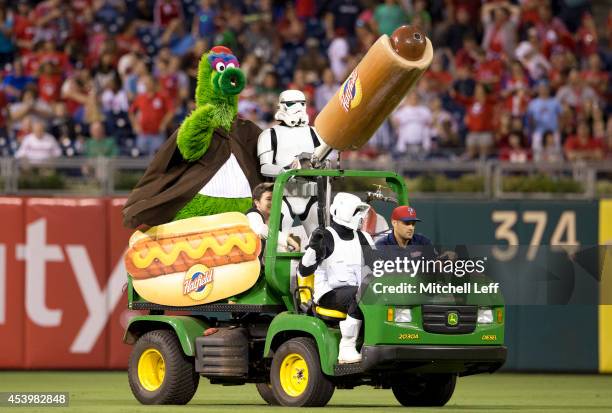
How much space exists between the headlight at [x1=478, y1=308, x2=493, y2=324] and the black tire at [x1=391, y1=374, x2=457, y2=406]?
674 millimetres

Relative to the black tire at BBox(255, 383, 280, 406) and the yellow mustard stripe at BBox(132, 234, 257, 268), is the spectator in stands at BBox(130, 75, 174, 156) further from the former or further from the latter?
the yellow mustard stripe at BBox(132, 234, 257, 268)

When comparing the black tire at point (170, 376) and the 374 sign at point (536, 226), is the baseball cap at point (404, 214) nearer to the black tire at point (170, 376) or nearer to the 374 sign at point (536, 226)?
the black tire at point (170, 376)

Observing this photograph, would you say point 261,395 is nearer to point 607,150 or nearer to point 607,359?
point 607,359

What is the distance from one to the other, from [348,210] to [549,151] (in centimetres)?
773

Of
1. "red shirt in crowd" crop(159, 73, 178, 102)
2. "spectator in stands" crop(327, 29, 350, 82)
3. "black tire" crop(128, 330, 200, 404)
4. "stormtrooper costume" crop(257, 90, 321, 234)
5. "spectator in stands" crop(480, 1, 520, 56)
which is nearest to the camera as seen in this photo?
"black tire" crop(128, 330, 200, 404)

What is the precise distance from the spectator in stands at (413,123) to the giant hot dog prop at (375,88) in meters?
8.15

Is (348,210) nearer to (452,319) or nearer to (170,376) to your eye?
(452,319)

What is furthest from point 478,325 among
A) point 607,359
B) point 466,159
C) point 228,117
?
point 466,159

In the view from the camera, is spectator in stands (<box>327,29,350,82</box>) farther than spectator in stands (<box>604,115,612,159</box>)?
Yes

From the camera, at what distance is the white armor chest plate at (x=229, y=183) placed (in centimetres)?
1198

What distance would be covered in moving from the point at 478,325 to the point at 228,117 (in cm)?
264

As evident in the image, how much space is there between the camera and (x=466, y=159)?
17.6m

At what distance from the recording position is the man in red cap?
11.3 meters

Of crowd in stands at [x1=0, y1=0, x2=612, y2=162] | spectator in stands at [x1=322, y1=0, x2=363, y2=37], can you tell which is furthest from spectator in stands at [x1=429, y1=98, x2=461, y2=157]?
spectator in stands at [x1=322, y1=0, x2=363, y2=37]
